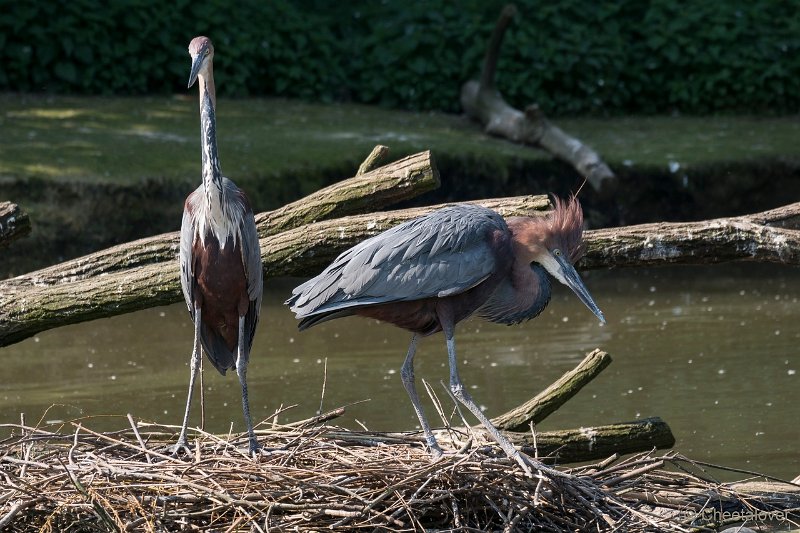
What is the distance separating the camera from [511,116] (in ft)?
42.6

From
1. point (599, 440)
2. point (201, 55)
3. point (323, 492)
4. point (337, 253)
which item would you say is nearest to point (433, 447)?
point (323, 492)

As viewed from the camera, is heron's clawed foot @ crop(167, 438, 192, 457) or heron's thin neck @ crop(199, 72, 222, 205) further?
heron's thin neck @ crop(199, 72, 222, 205)

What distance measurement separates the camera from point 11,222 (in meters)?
5.91

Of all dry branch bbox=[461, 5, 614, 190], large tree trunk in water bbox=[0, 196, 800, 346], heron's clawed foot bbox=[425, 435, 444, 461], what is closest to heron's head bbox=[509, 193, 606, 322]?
large tree trunk in water bbox=[0, 196, 800, 346]

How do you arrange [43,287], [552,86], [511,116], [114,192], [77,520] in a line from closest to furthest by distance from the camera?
1. [77,520]
2. [43,287]
3. [114,192]
4. [511,116]
5. [552,86]

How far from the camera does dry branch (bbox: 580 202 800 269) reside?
235 inches

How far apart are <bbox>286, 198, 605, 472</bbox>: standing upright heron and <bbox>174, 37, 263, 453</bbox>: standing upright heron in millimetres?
336

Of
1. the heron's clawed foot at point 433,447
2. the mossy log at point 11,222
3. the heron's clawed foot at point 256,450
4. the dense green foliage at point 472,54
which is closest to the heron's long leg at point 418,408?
the heron's clawed foot at point 433,447

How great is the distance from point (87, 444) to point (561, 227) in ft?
6.90

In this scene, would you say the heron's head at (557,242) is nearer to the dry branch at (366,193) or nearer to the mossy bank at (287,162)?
the dry branch at (366,193)

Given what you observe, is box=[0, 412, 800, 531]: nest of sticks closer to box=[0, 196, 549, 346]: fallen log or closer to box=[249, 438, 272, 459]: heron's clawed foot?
box=[249, 438, 272, 459]: heron's clawed foot

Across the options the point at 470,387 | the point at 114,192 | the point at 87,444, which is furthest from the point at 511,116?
the point at 87,444

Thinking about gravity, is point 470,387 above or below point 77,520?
below

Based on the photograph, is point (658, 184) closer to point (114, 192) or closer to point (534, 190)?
point (534, 190)
